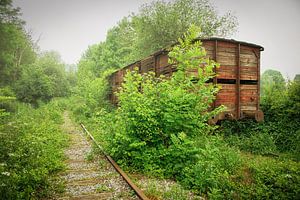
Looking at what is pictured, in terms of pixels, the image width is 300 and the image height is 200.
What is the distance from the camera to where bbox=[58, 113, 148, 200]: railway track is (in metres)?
3.98

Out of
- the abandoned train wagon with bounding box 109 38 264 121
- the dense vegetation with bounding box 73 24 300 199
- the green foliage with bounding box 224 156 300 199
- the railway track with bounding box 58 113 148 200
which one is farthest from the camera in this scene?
the abandoned train wagon with bounding box 109 38 264 121

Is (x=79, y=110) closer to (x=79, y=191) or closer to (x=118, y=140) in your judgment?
(x=118, y=140)

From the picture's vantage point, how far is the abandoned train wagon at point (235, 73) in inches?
343

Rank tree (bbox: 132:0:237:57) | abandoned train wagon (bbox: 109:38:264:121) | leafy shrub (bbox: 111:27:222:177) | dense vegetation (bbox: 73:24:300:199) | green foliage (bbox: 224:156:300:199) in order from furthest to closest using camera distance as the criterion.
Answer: tree (bbox: 132:0:237:57) → abandoned train wagon (bbox: 109:38:264:121) → leafy shrub (bbox: 111:27:222:177) → dense vegetation (bbox: 73:24:300:199) → green foliage (bbox: 224:156:300:199)

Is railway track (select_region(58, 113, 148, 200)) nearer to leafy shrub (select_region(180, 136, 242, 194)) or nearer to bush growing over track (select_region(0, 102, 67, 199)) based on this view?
bush growing over track (select_region(0, 102, 67, 199))

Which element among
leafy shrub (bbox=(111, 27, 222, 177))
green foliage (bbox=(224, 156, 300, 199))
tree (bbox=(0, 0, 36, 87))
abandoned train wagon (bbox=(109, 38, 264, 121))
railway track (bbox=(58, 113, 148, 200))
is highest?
tree (bbox=(0, 0, 36, 87))

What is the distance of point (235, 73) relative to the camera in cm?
912

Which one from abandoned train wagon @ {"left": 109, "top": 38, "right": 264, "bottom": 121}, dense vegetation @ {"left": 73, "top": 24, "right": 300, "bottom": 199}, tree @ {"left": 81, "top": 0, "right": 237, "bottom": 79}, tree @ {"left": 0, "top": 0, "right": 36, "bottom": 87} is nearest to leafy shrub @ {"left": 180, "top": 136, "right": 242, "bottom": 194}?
dense vegetation @ {"left": 73, "top": 24, "right": 300, "bottom": 199}

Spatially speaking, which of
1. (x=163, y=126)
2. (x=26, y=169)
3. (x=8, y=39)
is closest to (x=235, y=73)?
(x=163, y=126)

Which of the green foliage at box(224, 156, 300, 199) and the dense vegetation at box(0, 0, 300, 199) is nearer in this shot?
the green foliage at box(224, 156, 300, 199)

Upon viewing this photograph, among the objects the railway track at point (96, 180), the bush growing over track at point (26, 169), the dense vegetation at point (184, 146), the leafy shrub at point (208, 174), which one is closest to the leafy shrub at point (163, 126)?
the dense vegetation at point (184, 146)

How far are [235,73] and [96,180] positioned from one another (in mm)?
7480

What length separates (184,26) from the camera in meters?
21.5

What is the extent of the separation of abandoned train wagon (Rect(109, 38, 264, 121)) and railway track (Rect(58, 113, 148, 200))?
494 centimetres
